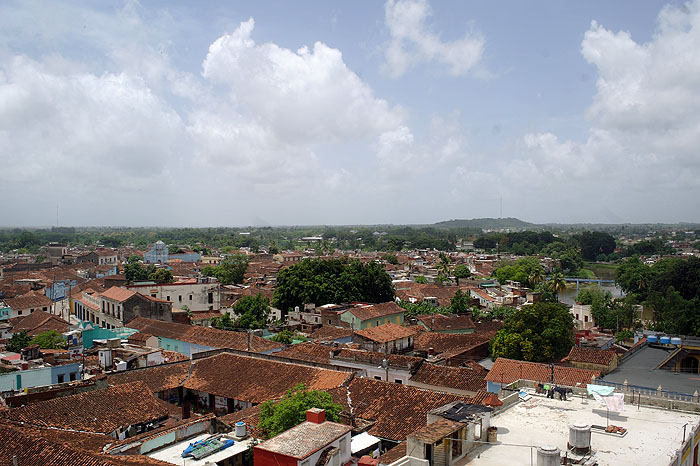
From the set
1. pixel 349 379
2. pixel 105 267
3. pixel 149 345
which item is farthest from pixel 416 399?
pixel 105 267

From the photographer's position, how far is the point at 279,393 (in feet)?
62.3

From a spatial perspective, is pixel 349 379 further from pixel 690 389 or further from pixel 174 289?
pixel 174 289

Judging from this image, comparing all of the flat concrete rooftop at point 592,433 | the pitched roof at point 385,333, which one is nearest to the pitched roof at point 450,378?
the flat concrete rooftop at point 592,433

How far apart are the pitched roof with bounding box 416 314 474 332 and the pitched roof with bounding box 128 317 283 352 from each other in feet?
45.5

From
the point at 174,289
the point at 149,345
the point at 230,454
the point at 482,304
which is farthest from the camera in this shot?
the point at 482,304

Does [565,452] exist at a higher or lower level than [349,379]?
higher

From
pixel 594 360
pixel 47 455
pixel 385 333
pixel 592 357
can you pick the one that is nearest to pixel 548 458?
pixel 47 455

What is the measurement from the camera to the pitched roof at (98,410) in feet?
47.8

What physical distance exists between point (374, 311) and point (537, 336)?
13422 mm

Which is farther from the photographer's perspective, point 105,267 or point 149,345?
point 105,267

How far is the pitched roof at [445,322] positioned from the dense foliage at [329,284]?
17.8 ft

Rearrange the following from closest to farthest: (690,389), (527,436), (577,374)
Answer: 1. (527,436)
2. (690,389)
3. (577,374)

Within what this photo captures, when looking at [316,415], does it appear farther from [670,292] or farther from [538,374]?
[670,292]

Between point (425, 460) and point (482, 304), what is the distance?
140ft
